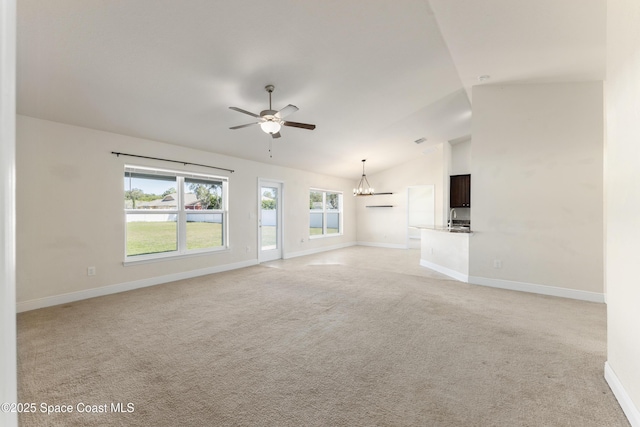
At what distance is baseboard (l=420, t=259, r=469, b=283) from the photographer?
197 inches

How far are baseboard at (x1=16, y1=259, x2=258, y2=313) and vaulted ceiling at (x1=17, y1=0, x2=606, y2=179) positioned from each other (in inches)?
92.0

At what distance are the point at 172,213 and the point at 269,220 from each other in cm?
253

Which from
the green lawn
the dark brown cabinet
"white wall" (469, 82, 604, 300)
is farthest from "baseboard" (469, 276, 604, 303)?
the green lawn

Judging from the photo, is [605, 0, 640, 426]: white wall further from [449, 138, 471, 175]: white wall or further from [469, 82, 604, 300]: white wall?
[449, 138, 471, 175]: white wall

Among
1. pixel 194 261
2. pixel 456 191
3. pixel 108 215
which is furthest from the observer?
pixel 456 191

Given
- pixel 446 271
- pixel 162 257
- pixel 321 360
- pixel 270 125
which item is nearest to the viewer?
pixel 321 360

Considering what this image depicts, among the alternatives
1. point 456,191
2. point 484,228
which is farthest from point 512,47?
point 456,191

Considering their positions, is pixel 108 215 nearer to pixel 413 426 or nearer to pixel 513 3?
pixel 413 426

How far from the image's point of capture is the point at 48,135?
3.74 metres

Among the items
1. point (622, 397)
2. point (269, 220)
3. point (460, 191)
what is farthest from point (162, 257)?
point (460, 191)

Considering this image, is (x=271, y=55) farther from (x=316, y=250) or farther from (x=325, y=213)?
(x=325, y=213)

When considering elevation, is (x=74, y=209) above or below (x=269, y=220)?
above

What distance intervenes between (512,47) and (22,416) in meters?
5.48

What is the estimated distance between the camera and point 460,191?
823 centimetres
